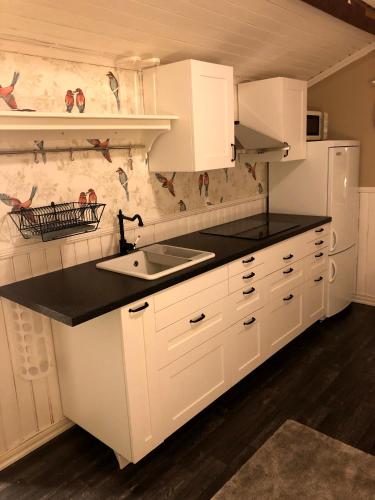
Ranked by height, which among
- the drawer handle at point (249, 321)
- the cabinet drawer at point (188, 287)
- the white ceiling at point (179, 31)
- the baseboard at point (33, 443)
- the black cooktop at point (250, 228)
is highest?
the white ceiling at point (179, 31)

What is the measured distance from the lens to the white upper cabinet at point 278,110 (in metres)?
3.33

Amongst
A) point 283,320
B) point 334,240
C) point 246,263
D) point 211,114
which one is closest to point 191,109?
point 211,114

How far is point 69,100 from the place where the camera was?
2.32m

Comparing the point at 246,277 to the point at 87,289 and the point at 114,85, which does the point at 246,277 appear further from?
the point at 114,85

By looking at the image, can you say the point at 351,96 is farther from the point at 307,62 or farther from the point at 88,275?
the point at 88,275

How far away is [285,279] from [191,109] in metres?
1.36

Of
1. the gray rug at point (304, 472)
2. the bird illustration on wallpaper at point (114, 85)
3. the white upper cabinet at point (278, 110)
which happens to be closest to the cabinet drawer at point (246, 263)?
the gray rug at point (304, 472)

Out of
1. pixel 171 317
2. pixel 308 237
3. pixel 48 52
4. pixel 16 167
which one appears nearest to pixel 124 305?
pixel 171 317

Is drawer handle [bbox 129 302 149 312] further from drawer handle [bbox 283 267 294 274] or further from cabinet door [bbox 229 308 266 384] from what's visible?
drawer handle [bbox 283 267 294 274]

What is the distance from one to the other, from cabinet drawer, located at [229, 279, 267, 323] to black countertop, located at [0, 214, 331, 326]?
239 mm

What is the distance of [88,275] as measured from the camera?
225 centimetres

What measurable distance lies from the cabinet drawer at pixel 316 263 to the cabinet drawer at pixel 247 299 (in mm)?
664

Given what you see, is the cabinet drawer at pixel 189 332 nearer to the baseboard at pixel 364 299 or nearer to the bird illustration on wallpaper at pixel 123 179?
the bird illustration on wallpaper at pixel 123 179

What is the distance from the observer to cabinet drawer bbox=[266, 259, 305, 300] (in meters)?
2.95
